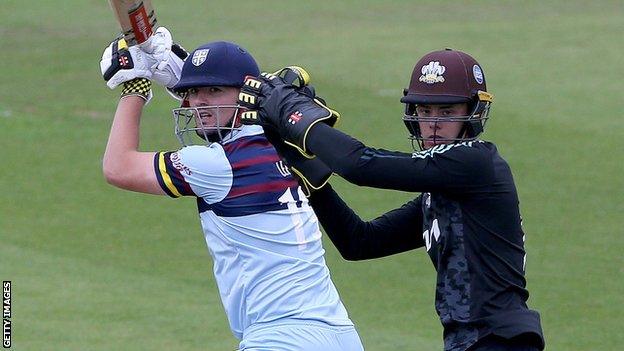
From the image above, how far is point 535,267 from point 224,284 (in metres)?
5.41

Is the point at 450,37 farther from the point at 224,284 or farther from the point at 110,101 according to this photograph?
the point at 224,284

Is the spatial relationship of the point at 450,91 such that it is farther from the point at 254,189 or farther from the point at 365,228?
the point at 254,189

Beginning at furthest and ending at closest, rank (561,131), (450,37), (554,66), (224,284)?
(450,37) < (554,66) < (561,131) < (224,284)

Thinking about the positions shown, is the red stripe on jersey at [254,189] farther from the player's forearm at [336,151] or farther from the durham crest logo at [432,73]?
the player's forearm at [336,151]

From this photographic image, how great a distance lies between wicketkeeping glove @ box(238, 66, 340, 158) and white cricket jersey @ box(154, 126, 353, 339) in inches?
30.0

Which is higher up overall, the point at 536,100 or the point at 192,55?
the point at 192,55

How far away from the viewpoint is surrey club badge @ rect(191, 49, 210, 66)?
5.44 meters

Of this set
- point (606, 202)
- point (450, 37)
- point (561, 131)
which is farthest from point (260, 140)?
point (450, 37)

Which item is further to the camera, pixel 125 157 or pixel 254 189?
pixel 125 157

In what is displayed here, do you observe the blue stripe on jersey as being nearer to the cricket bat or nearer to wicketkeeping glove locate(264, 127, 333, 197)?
wicketkeeping glove locate(264, 127, 333, 197)

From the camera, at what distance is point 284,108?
4.29m

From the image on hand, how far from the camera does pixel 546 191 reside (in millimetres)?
12578

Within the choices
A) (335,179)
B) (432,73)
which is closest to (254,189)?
(432,73)

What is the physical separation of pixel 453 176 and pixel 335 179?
8.48 metres
